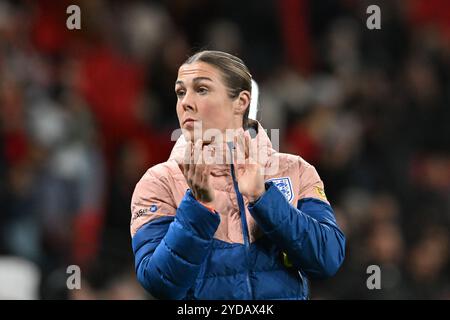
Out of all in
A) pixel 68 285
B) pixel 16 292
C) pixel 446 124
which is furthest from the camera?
pixel 446 124

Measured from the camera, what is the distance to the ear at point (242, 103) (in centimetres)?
254

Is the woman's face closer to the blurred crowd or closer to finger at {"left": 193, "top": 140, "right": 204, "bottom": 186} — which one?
finger at {"left": 193, "top": 140, "right": 204, "bottom": 186}

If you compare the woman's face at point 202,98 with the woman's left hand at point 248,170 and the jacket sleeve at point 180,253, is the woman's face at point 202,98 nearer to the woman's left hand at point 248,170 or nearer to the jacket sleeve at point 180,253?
the woman's left hand at point 248,170

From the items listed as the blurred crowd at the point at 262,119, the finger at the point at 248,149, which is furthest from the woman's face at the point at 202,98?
the blurred crowd at the point at 262,119

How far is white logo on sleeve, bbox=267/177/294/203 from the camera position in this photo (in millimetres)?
2516

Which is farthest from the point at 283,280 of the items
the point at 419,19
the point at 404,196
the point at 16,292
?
the point at 419,19

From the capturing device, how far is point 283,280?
2441 millimetres

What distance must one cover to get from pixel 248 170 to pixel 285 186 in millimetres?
171

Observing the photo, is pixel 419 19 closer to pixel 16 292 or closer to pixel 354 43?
pixel 354 43

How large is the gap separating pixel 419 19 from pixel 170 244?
5194mm

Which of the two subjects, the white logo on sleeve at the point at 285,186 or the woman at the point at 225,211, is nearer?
the woman at the point at 225,211

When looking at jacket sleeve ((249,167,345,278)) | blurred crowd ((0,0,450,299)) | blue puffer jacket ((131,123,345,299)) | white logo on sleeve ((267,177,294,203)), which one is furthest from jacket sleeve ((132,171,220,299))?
blurred crowd ((0,0,450,299))

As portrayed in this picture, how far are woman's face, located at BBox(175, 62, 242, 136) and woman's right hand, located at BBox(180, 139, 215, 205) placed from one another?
0.12 m

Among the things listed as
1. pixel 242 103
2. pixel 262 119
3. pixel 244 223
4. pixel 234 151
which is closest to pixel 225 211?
pixel 244 223
